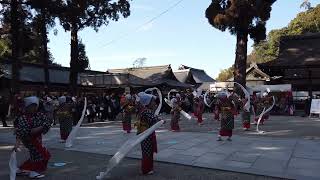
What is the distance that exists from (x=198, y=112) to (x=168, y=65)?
24814 mm

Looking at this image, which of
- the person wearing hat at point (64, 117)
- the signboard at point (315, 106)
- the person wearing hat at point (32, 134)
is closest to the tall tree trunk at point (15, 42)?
the person wearing hat at point (64, 117)

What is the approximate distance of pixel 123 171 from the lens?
8.74 meters

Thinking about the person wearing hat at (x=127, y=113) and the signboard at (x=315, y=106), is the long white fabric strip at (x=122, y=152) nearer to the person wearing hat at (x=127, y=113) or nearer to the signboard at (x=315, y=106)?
the person wearing hat at (x=127, y=113)

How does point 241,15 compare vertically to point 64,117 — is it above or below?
above

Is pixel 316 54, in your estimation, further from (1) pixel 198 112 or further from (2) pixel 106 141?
(2) pixel 106 141

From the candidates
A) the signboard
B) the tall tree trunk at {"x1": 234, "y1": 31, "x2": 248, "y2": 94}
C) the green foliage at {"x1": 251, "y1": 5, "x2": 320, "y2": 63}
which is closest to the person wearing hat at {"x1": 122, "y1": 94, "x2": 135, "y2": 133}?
the tall tree trunk at {"x1": 234, "y1": 31, "x2": 248, "y2": 94}

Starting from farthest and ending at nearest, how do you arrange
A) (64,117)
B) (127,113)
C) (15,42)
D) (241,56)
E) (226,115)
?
(241,56) → (15,42) → (127,113) → (64,117) → (226,115)

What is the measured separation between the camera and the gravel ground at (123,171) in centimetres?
813

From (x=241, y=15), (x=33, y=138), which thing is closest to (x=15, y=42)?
(x=241, y=15)

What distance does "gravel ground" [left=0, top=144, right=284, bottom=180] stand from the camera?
320 inches

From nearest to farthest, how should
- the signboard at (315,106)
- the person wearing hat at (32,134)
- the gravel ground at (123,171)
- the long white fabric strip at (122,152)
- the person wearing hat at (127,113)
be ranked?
the long white fabric strip at (122,152) → the person wearing hat at (32,134) → the gravel ground at (123,171) → the person wearing hat at (127,113) → the signboard at (315,106)

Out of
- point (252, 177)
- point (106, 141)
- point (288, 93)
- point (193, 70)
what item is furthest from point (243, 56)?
point (193, 70)

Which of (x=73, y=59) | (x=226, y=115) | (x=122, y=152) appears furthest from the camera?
(x=73, y=59)

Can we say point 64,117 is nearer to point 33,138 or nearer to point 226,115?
point 226,115
